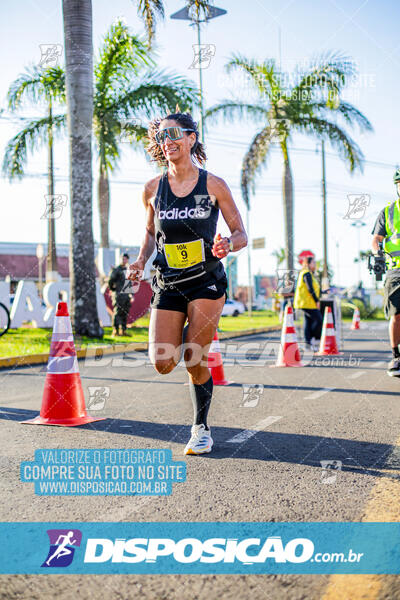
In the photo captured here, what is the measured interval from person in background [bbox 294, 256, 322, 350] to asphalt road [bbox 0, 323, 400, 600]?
369 centimetres

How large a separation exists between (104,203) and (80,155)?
7.78m

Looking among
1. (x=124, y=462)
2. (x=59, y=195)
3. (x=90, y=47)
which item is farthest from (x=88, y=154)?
(x=124, y=462)

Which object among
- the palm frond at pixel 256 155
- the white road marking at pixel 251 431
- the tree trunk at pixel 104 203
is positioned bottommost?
the white road marking at pixel 251 431

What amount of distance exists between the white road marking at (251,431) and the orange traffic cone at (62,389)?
1223mm

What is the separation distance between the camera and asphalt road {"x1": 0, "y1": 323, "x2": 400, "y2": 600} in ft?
7.03

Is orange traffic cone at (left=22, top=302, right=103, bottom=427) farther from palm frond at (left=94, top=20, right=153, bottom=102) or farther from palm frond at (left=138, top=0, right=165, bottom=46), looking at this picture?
palm frond at (left=94, top=20, right=153, bottom=102)

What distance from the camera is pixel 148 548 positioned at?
241 cm

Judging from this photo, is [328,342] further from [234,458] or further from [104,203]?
[104,203]

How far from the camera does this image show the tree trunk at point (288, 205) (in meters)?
22.6

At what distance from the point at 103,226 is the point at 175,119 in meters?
16.5

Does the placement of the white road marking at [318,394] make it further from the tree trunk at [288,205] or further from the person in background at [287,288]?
the tree trunk at [288,205]

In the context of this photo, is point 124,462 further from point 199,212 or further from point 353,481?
point 199,212

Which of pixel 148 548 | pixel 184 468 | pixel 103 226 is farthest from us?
pixel 103 226

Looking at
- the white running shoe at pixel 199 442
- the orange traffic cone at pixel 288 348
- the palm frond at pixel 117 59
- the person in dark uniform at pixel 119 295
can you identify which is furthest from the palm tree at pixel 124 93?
the white running shoe at pixel 199 442
